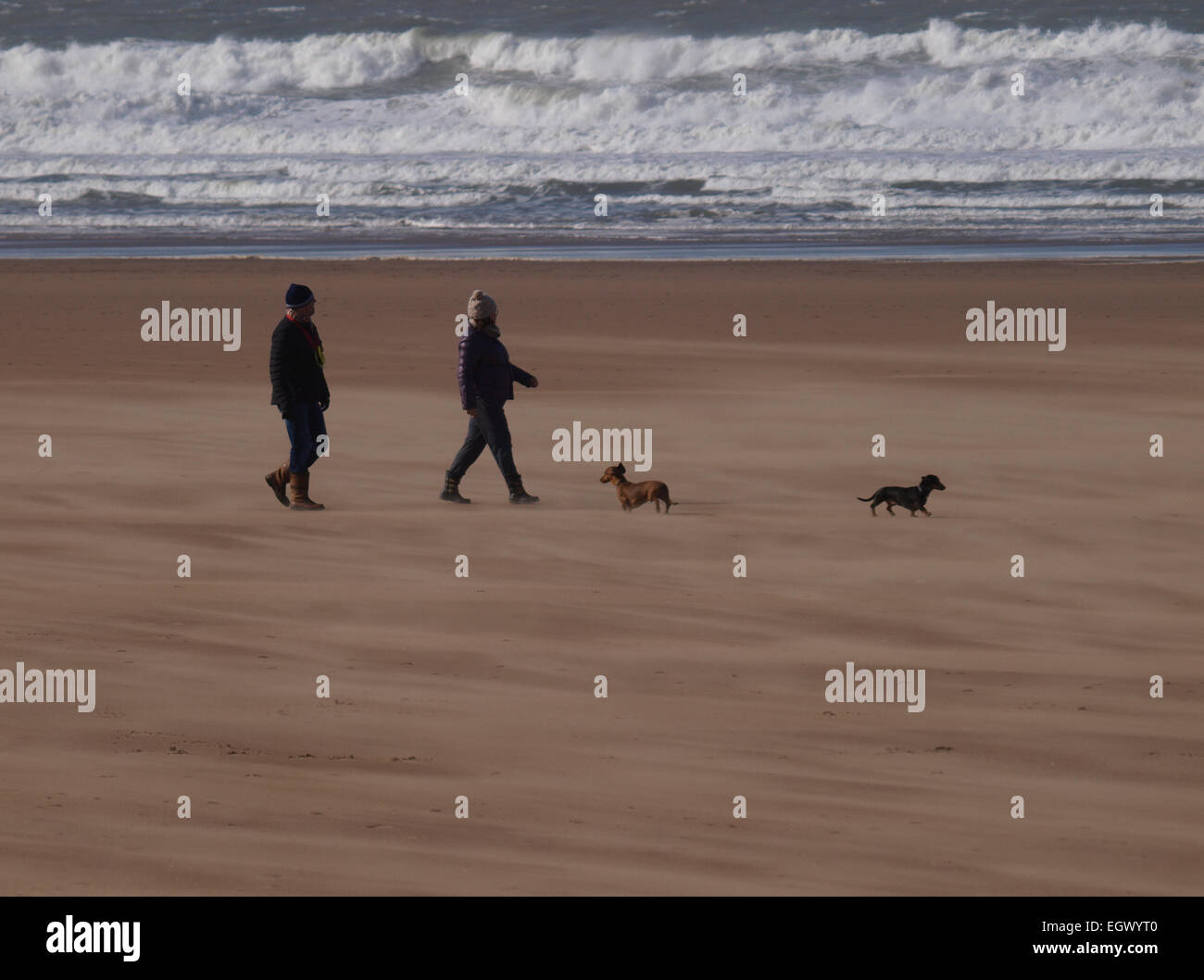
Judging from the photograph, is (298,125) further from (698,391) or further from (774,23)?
(698,391)

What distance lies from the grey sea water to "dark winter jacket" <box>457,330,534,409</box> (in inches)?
787

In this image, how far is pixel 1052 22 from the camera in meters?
60.3

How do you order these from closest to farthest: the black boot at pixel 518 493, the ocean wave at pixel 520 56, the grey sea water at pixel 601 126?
1. the black boot at pixel 518 493
2. the grey sea water at pixel 601 126
3. the ocean wave at pixel 520 56

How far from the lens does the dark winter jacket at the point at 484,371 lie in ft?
37.1

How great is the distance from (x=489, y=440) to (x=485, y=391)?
0.33 metres

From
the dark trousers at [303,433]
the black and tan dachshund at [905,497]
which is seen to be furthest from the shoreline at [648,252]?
the dark trousers at [303,433]

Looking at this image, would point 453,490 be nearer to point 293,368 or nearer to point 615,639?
point 293,368

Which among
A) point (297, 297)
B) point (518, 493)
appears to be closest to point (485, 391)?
point (518, 493)

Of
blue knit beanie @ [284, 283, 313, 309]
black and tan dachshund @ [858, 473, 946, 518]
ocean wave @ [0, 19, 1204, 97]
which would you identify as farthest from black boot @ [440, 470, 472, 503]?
ocean wave @ [0, 19, 1204, 97]

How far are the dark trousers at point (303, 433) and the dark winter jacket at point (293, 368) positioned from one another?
7cm

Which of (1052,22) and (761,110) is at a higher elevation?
(1052,22)

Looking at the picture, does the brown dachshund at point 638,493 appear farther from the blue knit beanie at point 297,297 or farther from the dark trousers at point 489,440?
the blue knit beanie at point 297,297

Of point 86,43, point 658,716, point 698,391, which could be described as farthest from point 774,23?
point 658,716

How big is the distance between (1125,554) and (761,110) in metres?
46.1
